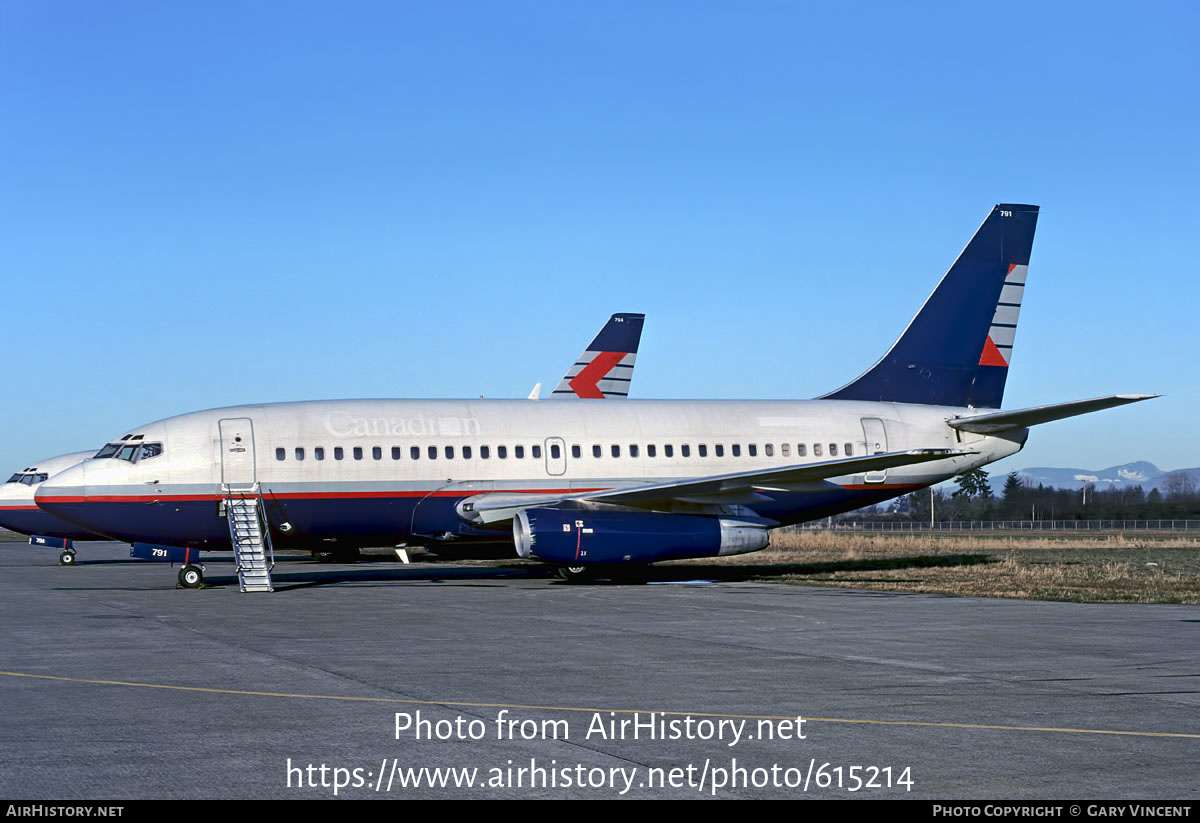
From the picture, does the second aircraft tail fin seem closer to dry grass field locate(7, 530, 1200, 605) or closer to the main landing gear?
dry grass field locate(7, 530, 1200, 605)

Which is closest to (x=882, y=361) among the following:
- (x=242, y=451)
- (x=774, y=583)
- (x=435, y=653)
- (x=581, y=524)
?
(x=774, y=583)

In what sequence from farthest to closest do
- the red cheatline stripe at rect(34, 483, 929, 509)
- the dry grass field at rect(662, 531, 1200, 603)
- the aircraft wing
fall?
the aircraft wing
the red cheatline stripe at rect(34, 483, 929, 509)
the dry grass field at rect(662, 531, 1200, 603)

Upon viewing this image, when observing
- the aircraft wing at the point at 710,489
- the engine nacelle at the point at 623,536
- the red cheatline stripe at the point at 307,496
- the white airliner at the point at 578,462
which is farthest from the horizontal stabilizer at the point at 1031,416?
the red cheatline stripe at the point at 307,496

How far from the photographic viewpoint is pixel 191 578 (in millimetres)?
24922

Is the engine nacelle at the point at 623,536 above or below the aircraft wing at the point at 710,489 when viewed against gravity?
below

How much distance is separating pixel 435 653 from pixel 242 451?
1314cm

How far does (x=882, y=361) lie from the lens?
32.0 m

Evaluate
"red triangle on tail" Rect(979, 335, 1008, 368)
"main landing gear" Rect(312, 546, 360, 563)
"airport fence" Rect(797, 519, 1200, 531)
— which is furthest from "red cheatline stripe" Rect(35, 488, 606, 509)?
"airport fence" Rect(797, 519, 1200, 531)

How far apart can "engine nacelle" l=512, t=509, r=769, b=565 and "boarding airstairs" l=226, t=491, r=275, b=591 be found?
195 inches

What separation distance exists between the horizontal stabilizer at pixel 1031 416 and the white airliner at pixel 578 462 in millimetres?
71

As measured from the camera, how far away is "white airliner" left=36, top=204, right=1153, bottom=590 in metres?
24.8

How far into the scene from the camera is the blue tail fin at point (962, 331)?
31.7m

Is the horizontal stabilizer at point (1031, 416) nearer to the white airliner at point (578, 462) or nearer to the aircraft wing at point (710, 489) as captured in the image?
the white airliner at point (578, 462)
